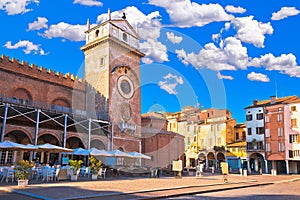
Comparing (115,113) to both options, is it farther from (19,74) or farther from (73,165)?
(73,165)

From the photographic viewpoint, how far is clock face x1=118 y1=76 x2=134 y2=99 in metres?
36.8

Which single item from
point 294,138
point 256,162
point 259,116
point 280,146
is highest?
point 259,116

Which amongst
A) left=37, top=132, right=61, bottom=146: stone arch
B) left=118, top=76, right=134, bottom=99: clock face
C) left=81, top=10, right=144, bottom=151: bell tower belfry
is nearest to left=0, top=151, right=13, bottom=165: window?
left=37, top=132, right=61, bottom=146: stone arch

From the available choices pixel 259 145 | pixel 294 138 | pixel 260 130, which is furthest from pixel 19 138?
pixel 294 138

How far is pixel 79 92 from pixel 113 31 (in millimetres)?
9163

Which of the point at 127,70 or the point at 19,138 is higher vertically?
the point at 127,70

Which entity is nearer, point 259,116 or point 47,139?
point 47,139

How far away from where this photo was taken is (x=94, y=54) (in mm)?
37219

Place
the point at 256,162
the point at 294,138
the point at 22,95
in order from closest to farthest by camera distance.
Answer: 1. the point at 22,95
2. the point at 294,138
3. the point at 256,162

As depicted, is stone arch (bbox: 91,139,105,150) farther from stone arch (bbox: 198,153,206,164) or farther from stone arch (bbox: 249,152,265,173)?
stone arch (bbox: 198,153,206,164)

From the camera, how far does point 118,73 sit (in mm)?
36562

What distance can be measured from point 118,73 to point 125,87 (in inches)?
89.1

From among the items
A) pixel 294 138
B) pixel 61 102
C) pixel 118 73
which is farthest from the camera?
pixel 294 138

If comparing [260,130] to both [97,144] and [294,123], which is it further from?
[97,144]
